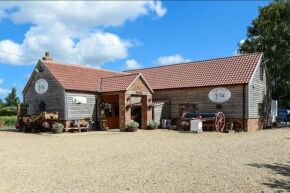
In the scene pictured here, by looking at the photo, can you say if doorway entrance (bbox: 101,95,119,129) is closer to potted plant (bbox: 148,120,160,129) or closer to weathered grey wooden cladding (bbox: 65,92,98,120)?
weathered grey wooden cladding (bbox: 65,92,98,120)

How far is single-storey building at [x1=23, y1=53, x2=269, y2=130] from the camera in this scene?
84.4 feet

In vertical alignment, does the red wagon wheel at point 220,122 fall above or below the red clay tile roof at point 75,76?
below

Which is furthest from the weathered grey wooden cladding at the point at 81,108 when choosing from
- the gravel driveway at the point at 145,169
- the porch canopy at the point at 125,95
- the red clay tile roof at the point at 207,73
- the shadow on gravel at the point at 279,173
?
the shadow on gravel at the point at 279,173

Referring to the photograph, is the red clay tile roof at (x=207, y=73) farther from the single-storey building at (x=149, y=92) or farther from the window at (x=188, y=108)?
the window at (x=188, y=108)

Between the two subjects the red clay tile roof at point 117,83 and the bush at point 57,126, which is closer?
the bush at point 57,126

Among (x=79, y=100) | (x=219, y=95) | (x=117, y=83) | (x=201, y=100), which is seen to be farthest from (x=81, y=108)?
(x=219, y=95)

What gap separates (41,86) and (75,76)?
103 inches

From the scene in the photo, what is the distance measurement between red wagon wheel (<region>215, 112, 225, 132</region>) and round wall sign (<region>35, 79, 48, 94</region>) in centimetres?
1253

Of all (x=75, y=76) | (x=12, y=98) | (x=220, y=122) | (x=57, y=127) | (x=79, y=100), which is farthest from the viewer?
(x=12, y=98)

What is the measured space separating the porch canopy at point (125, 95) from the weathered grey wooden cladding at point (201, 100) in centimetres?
241

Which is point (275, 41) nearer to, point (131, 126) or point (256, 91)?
point (256, 91)

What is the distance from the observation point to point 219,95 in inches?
1052

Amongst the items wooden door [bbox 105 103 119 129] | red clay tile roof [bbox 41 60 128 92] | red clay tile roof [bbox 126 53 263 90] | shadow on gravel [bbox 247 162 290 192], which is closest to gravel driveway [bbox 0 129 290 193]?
shadow on gravel [bbox 247 162 290 192]

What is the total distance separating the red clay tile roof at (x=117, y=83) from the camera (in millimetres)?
26538
